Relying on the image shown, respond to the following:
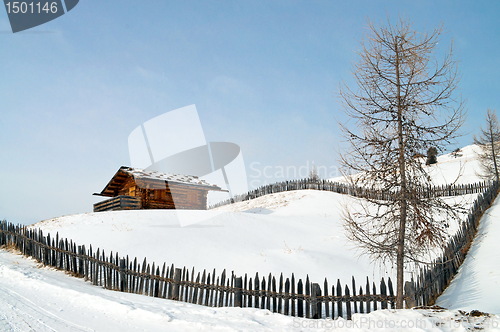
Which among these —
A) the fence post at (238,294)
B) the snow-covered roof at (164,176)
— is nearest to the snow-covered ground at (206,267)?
the fence post at (238,294)

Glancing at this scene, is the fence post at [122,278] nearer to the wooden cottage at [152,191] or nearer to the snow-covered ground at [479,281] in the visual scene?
the snow-covered ground at [479,281]

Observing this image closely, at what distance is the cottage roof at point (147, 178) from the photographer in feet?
79.8

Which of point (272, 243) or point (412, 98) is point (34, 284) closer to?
point (272, 243)

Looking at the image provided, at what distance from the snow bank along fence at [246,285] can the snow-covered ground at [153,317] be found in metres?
0.76

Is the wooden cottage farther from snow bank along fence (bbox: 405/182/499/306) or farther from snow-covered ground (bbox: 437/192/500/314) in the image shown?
snow-covered ground (bbox: 437/192/500/314)

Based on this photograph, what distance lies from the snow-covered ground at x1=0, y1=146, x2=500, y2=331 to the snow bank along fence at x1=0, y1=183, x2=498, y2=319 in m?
0.58

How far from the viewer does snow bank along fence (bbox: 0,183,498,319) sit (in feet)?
24.9

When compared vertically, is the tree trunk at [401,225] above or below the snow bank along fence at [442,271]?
above

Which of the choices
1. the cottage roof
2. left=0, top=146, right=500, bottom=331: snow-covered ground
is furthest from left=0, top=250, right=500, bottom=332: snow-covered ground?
the cottage roof

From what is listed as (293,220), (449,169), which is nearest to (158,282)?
(293,220)

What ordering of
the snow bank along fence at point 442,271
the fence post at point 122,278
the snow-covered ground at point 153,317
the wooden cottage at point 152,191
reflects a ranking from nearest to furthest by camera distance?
the snow-covered ground at point 153,317
the snow bank along fence at point 442,271
the fence post at point 122,278
the wooden cottage at point 152,191

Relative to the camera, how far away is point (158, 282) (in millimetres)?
9328

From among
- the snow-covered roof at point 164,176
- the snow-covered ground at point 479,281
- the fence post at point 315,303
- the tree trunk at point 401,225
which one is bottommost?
the snow-covered ground at point 479,281

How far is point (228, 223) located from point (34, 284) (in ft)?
34.9
